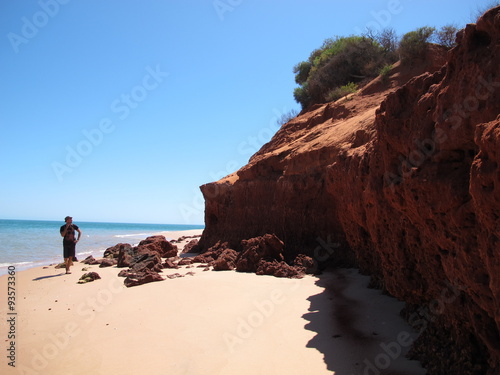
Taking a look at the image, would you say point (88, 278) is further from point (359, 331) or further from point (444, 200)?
point (444, 200)

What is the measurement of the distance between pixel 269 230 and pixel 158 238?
17.6 ft

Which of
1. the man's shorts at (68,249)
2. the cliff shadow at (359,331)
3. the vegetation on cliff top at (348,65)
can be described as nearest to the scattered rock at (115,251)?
the man's shorts at (68,249)

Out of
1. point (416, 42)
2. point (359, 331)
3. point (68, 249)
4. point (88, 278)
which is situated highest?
point (416, 42)

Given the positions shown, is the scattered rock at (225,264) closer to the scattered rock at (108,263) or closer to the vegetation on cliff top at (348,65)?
the scattered rock at (108,263)

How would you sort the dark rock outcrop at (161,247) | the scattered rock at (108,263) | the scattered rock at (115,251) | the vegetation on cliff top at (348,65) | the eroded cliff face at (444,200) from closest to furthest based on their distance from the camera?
1. the eroded cliff face at (444,200)
2. the scattered rock at (108,263)
3. the scattered rock at (115,251)
4. the dark rock outcrop at (161,247)
5. the vegetation on cliff top at (348,65)

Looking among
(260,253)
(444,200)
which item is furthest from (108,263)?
(444,200)

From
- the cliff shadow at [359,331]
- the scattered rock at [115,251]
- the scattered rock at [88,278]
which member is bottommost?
the cliff shadow at [359,331]

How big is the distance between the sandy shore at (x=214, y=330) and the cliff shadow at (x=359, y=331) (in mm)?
13

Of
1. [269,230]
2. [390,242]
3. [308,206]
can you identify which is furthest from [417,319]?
[269,230]

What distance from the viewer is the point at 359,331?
439cm

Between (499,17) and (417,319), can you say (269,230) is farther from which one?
(499,17)

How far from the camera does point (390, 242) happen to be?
176 inches

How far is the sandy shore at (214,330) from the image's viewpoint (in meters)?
3.78

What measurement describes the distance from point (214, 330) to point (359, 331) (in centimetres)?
193
